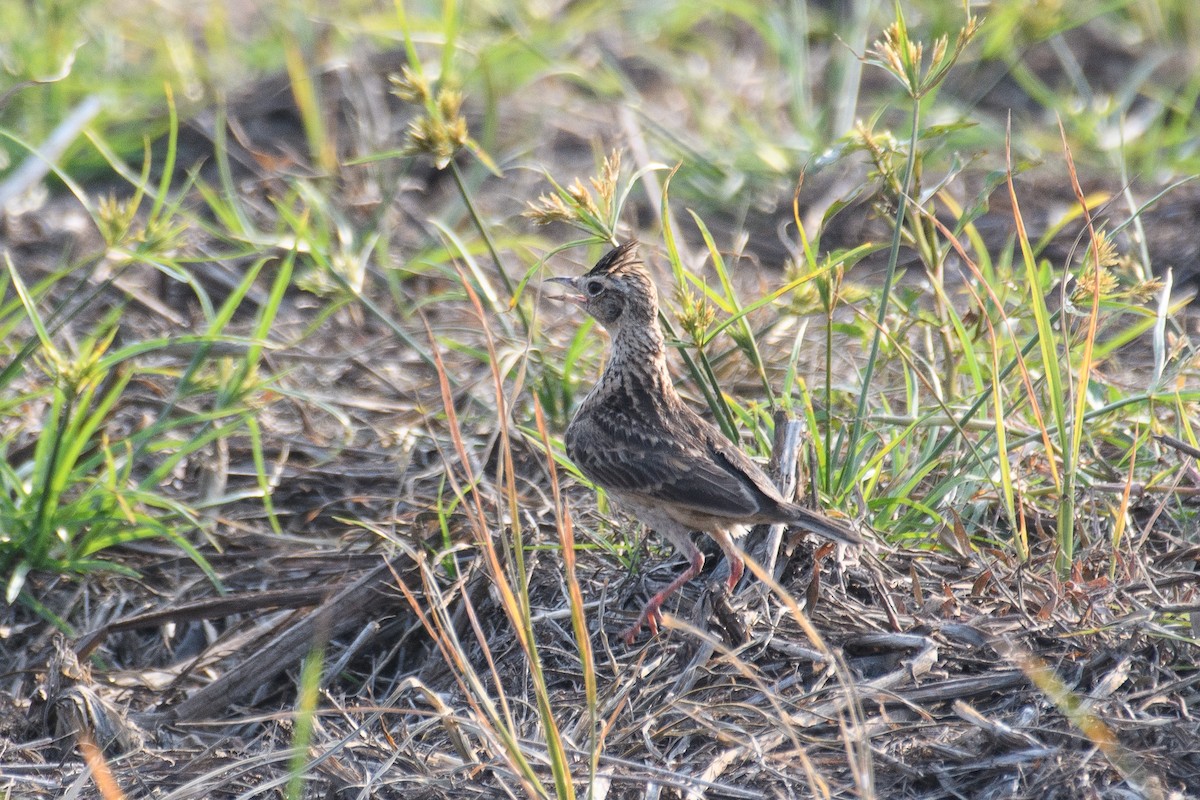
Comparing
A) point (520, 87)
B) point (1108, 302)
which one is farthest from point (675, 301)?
point (520, 87)

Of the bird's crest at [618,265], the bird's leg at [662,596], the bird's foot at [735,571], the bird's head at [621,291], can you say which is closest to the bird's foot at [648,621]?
the bird's leg at [662,596]

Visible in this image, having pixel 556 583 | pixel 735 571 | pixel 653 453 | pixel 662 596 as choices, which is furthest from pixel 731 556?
pixel 556 583

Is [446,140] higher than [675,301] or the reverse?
higher

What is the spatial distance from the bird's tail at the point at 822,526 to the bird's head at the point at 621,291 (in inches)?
38.1

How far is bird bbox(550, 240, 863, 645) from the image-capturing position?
12.5ft

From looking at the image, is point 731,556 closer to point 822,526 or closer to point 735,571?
point 735,571

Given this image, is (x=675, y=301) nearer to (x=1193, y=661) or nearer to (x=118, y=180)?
(x=1193, y=661)

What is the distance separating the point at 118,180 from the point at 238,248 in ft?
4.00

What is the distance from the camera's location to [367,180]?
6887 mm

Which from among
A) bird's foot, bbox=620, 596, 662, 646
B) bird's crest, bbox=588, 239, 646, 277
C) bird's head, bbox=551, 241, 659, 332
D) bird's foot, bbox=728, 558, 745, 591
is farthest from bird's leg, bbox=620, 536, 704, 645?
bird's crest, bbox=588, 239, 646, 277

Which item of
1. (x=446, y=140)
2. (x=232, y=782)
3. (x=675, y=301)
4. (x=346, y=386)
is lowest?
(x=346, y=386)

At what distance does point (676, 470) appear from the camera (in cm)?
398

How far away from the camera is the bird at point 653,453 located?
3.81 metres

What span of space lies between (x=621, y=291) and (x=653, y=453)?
0.64 metres
